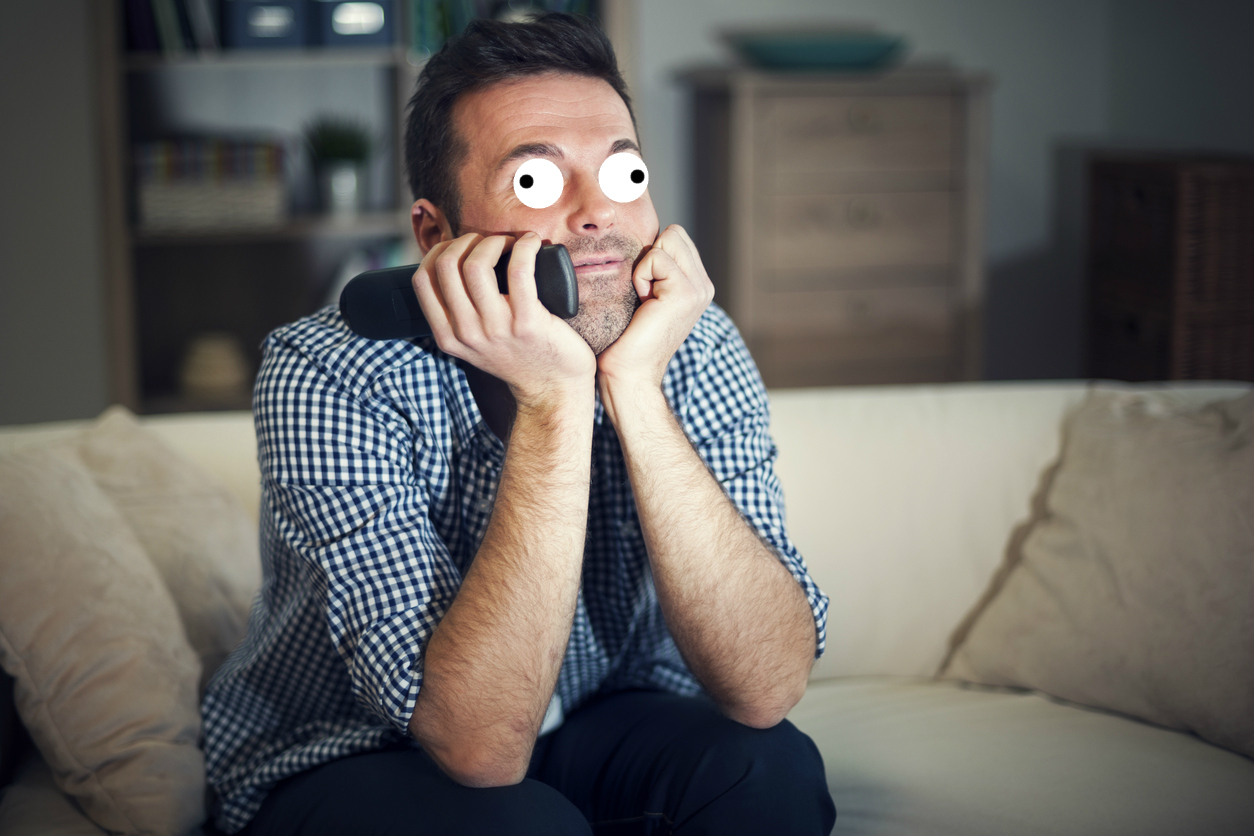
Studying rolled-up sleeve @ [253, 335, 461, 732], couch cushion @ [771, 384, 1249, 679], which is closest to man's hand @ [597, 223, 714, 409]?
rolled-up sleeve @ [253, 335, 461, 732]

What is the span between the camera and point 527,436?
1021 millimetres

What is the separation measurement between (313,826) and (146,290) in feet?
8.21

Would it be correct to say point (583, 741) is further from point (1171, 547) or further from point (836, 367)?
point (836, 367)

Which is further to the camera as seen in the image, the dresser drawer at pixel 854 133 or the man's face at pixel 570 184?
the dresser drawer at pixel 854 133

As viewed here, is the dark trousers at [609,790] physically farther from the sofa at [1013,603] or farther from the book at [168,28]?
the book at [168,28]

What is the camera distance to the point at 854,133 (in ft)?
9.31

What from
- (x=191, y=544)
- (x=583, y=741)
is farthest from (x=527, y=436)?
(x=191, y=544)

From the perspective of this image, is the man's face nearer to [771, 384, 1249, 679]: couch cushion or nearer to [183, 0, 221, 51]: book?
[771, 384, 1249, 679]: couch cushion

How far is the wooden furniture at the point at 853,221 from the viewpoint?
2824 millimetres

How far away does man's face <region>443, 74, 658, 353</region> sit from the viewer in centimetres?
103

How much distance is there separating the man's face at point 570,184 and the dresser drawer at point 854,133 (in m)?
1.80

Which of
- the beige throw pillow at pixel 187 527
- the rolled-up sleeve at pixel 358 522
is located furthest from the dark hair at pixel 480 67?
the beige throw pillow at pixel 187 527

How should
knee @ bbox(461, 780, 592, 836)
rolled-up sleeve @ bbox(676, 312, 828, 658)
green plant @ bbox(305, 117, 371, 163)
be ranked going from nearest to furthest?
knee @ bbox(461, 780, 592, 836) < rolled-up sleeve @ bbox(676, 312, 828, 658) < green plant @ bbox(305, 117, 371, 163)

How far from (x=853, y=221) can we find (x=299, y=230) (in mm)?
1398
